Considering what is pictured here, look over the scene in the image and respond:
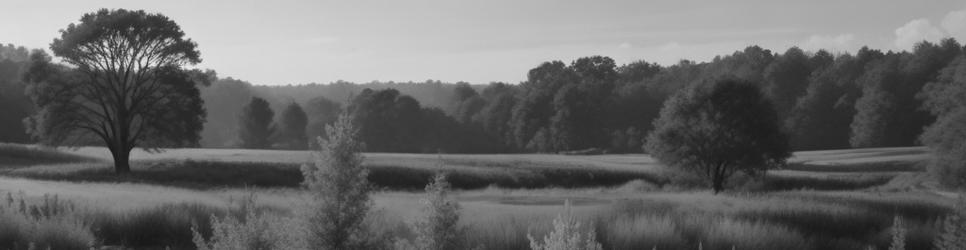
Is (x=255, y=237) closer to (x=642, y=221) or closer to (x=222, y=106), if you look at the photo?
(x=642, y=221)

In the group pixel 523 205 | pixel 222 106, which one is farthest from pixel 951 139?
pixel 222 106

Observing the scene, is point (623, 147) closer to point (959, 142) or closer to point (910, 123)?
point (910, 123)

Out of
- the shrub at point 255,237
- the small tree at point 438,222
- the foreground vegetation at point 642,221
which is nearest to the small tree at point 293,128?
the foreground vegetation at point 642,221

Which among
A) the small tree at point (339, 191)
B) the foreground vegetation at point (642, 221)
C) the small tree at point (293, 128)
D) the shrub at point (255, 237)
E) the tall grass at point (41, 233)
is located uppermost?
the small tree at point (293, 128)

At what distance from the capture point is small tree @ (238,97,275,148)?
86750mm

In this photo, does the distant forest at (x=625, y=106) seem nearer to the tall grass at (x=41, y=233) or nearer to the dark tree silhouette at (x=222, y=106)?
the dark tree silhouette at (x=222, y=106)

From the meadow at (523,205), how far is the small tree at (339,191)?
217mm

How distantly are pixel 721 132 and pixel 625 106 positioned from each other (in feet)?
178

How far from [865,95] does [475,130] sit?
4482cm

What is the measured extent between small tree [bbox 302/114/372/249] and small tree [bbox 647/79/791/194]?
31.7 m

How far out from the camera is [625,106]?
90062 millimetres

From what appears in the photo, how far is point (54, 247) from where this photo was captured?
1238cm

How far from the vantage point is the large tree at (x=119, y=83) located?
36.6 meters

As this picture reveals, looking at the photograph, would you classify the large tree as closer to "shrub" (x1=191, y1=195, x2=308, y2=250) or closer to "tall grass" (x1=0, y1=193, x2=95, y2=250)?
"tall grass" (x1=0, y1=193, x2=95, y2=250)
